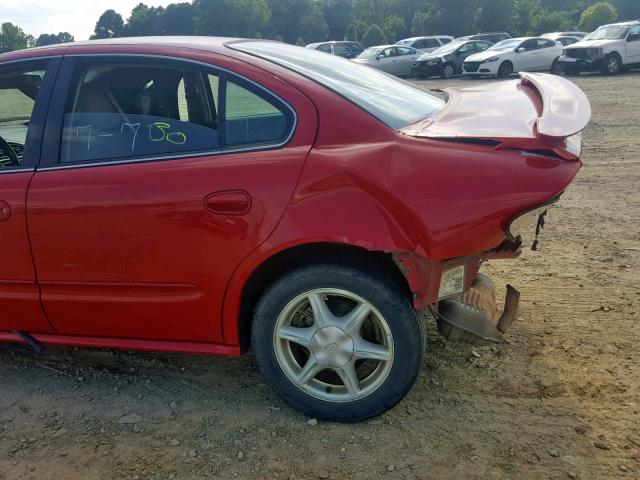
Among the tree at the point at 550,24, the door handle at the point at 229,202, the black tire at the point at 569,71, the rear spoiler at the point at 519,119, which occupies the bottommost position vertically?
the black tire at the point at 569,71

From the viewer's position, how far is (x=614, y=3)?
53.5 metres

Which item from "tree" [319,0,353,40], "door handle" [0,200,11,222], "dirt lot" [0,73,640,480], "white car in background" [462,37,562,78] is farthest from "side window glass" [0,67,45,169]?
"tree" [319,0,353,40]

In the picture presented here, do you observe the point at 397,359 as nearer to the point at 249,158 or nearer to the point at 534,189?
the point at 534,189

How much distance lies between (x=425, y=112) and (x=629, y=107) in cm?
1070

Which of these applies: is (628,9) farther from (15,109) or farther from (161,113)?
(15,109)

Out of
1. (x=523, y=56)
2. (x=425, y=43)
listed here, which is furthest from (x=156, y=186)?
(x=425, y=43)

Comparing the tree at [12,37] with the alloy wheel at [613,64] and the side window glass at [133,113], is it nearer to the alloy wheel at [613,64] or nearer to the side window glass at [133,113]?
the alloy wheel at [613,64]

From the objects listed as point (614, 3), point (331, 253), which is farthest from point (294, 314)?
point (614, 3)

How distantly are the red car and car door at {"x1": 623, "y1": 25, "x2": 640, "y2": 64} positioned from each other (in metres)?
20.8

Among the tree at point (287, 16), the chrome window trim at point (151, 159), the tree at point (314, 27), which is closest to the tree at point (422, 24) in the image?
the tree at point (314, 27)

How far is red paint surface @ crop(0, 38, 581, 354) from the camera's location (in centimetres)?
257

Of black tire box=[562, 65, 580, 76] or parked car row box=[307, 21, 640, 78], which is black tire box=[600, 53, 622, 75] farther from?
black tire box=[562, 65, 580, 76]

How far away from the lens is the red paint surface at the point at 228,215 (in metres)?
2.57

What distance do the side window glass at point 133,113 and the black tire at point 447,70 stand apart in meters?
23.1
